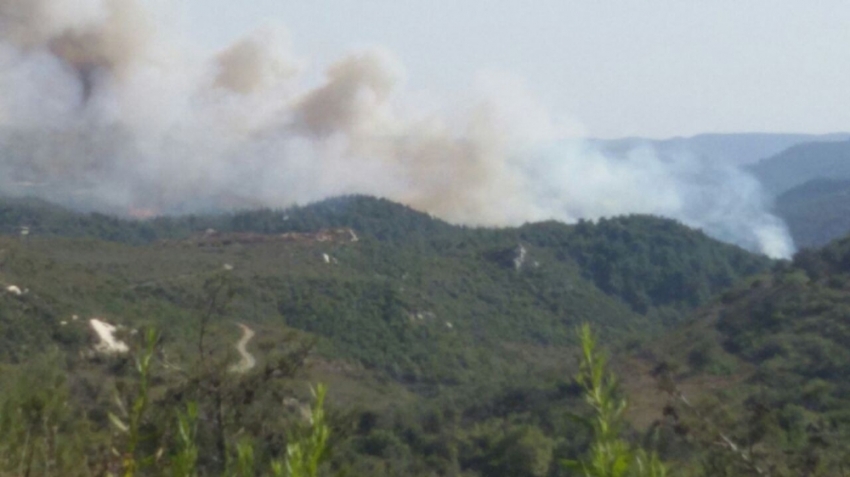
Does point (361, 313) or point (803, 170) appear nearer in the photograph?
point (361, 313)

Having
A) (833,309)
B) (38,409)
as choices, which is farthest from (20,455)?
(833,309)

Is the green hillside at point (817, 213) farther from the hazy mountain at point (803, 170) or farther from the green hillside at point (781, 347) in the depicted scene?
the green hillside at point (781, 347)

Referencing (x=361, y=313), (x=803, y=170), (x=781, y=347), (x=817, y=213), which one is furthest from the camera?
(x=803, y=170)

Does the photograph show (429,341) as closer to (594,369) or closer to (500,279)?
(500,279)

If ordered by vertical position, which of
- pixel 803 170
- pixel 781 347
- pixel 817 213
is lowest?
pixel 781 347

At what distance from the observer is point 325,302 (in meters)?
44.7

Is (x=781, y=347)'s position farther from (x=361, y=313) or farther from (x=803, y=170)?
(x=803, y=170)

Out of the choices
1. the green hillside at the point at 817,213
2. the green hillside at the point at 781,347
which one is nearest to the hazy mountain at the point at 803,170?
the green hillside at the point at 817,213

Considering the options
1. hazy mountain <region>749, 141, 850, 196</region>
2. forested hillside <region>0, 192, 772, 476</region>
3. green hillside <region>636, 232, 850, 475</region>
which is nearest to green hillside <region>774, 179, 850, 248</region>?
hazy mountain <region>749, 141, 850, 196</region>

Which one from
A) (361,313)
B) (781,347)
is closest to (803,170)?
(361,313)

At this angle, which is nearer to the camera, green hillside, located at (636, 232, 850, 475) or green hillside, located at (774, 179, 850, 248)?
green hillside, located at (636, 232, 850, 475)

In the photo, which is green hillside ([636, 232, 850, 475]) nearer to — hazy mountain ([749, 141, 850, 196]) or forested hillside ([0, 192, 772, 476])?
forested hillside ([0, 192, 772, 476])

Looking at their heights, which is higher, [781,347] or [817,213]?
[817,213]

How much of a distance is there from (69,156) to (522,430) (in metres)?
53.3
